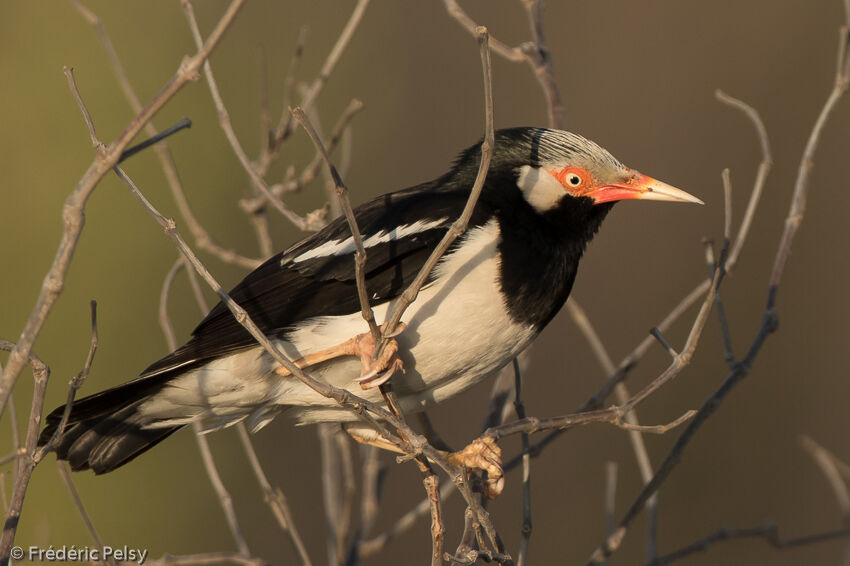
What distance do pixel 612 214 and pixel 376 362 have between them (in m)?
5.71

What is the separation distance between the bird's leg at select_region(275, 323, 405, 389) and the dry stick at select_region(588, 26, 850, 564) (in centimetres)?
96

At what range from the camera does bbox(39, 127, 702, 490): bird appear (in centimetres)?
349

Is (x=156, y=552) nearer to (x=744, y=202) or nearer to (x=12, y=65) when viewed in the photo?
(x=12, y=65)

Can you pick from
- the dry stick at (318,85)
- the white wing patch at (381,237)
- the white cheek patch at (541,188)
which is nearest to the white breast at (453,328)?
the white wing patch at (381,237)

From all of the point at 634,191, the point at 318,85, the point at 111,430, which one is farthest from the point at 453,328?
the point at 111,430

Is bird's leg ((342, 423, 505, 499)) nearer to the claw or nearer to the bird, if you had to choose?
the bird

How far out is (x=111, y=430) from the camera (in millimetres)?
3863

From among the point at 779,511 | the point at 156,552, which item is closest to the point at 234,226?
the point at 156,552

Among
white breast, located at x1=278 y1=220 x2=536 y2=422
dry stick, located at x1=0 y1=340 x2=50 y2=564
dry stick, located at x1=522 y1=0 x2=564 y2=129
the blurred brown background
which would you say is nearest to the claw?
white breast, located at x1=278 y1=220 x2=536 y2=422

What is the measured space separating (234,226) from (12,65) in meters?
1.86

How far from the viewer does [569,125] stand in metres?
8.33

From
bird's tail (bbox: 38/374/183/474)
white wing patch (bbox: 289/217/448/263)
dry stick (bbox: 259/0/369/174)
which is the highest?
dry stick (bbox: 259/0/369/174)

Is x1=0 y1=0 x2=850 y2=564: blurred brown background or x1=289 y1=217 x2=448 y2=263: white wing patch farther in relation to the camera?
x1=0 y1=0 x2=850 y2=564: blurred brown background

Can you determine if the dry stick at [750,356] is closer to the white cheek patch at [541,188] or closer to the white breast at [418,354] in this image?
the white breast at [418,354]
